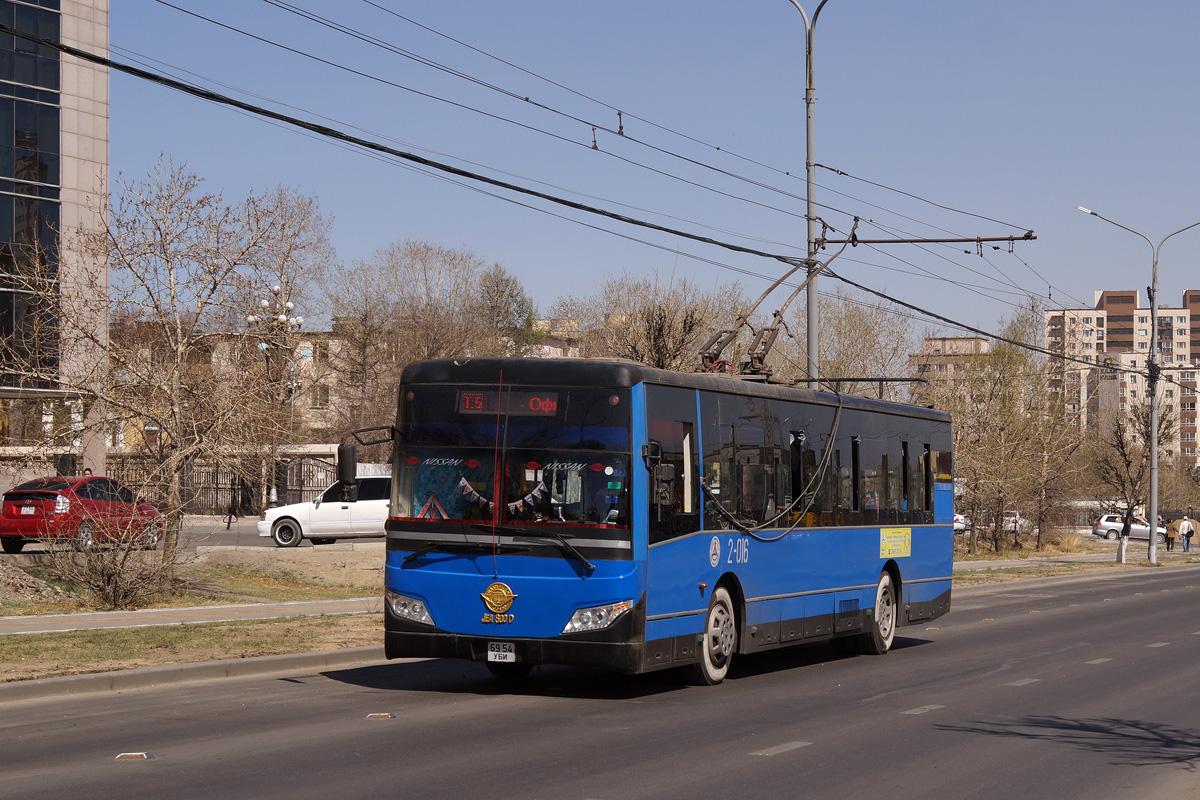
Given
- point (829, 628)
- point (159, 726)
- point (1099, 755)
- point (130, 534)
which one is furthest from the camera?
point (130, 534)

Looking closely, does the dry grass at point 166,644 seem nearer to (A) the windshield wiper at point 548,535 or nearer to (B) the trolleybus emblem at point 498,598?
(B) the trolleybus emblem at point 498,598

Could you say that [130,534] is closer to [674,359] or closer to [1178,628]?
[674,359]

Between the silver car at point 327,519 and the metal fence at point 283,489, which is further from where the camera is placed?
the metal fence at point 283,489

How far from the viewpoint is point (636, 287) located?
50.3m

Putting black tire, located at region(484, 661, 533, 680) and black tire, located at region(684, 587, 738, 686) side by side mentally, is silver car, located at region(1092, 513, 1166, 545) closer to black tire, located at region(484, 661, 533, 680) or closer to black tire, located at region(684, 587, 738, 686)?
black tire, located at region(684, 587, 738, 686)

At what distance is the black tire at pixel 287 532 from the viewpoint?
113 feet

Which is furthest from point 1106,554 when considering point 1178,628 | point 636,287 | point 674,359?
point 1178,628

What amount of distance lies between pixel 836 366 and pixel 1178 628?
2844 cm

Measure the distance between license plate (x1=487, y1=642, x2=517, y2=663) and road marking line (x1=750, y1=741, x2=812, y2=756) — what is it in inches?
116

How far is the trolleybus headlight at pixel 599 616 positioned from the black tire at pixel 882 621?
20.6ft

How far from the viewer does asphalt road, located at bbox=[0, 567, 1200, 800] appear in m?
8.16

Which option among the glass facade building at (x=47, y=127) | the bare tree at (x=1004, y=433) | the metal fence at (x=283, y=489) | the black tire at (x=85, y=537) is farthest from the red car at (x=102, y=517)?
the bare tree at (x=1004, y=433)

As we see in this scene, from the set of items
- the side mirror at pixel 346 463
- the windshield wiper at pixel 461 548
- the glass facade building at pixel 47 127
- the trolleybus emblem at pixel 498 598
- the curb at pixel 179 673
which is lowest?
the curb at pixel 179 673

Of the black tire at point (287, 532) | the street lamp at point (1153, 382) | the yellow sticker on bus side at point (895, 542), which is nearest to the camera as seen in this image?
the yellow sticker on bus side at point (895, 542)
